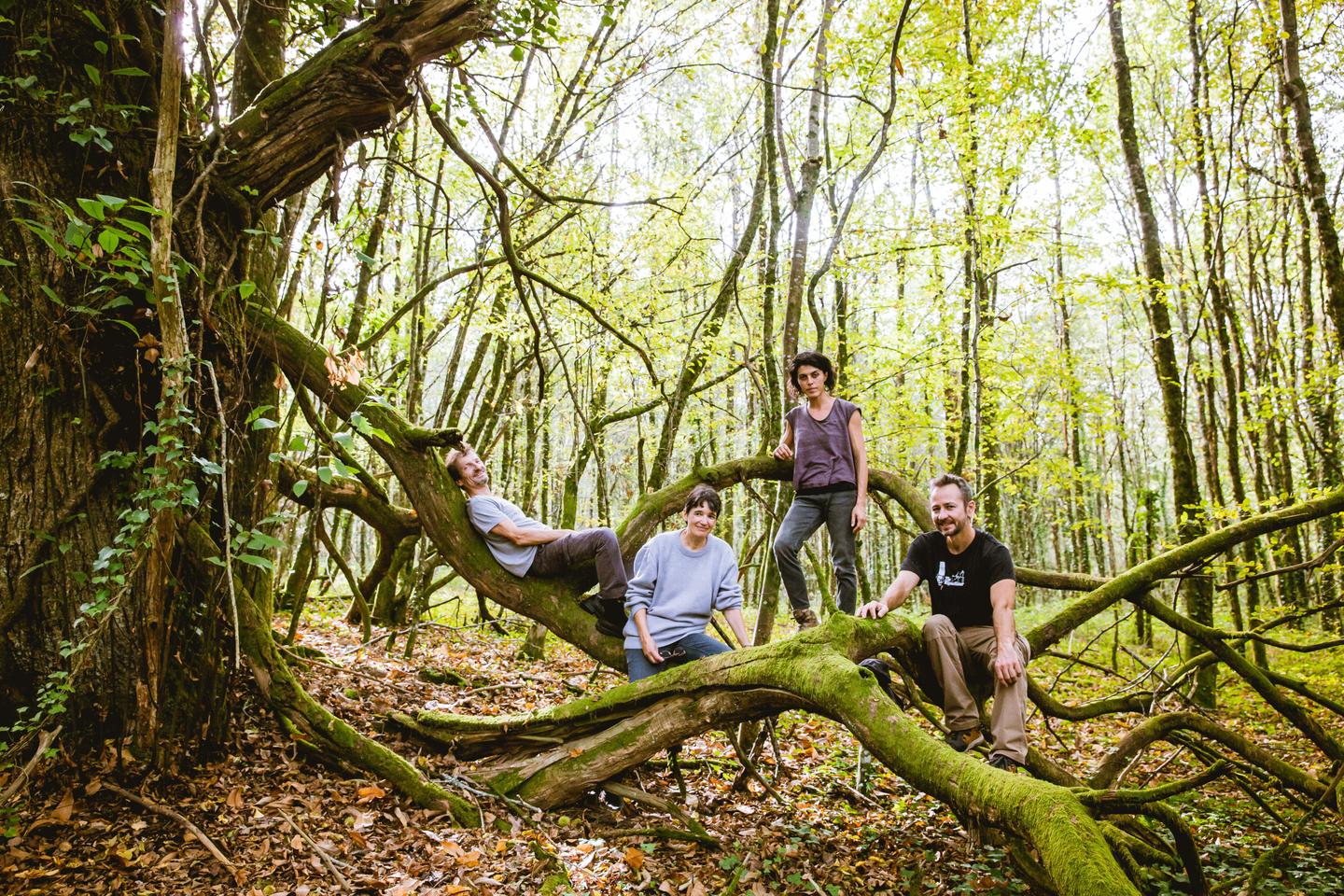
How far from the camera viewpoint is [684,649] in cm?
471

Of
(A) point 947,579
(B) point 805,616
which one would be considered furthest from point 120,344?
(A) point 947,579

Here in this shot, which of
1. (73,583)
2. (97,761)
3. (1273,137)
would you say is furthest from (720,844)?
(1273,137)

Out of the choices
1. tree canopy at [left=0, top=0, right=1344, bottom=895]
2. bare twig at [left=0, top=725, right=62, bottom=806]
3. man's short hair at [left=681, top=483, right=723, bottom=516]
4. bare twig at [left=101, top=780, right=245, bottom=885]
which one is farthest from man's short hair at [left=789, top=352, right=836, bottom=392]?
bare twig at [left=0, top=725, right=62, bottom=806]

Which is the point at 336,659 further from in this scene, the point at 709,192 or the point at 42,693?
the point at 709,192

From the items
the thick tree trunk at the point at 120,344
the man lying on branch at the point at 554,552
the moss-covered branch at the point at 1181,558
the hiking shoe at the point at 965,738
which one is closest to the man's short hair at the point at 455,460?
the man lying on branch at the point at 554,552

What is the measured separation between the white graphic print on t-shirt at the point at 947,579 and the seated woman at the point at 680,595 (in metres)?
1.31

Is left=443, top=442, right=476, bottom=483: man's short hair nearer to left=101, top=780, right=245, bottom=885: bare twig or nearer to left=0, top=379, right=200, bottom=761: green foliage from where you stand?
left=0, top=379, right=200, bottom=761: green foliage

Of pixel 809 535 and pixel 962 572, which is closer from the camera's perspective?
pixel 962 572

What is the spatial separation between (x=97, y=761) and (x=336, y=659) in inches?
115

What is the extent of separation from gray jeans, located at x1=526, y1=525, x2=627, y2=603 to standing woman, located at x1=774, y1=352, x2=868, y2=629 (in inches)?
46.2

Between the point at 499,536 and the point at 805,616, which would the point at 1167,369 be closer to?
the point at 805,616

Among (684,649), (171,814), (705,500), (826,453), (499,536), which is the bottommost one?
(171,814)

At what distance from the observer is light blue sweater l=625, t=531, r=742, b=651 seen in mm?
4707

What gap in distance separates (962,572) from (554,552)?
2712 mm
